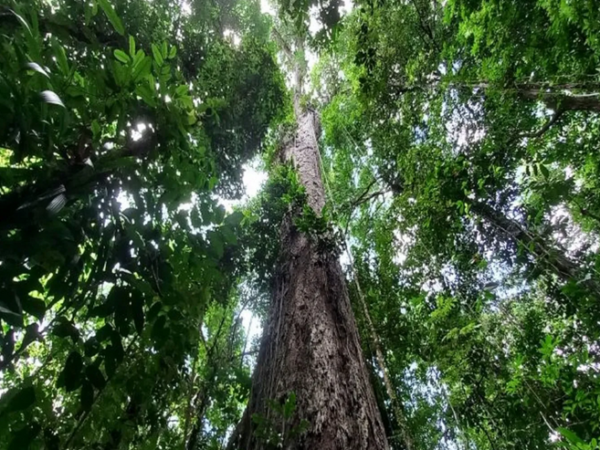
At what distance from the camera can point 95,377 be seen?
1.01 metres

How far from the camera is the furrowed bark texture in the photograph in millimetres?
1832

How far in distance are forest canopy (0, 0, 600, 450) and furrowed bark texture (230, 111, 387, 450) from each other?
1 cm

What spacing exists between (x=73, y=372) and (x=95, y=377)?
0.05 metres

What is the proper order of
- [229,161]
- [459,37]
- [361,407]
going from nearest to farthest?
[361,407] → [459,37] → [229,161]

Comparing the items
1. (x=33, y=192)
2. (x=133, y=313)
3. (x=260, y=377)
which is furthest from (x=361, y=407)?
(x=33, y=192)

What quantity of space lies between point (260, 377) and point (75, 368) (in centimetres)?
158

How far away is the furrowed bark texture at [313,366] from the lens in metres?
1.83

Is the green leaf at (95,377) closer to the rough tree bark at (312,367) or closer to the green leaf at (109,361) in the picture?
the green leaf at (109,361)

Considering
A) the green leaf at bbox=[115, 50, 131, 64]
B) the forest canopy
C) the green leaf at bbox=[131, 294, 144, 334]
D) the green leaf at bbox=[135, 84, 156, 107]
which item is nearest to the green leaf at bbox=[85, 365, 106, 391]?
the forest canopy

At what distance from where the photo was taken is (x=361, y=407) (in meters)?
2.04

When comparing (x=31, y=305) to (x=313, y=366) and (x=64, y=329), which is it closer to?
(x=64, y=329)

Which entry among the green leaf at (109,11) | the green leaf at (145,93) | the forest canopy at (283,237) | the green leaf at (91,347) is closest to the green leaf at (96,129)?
the forest canopy at (283,237)

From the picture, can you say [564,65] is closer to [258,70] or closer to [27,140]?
[258,70]

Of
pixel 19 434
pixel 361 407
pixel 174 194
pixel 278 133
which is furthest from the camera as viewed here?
pixel 278 133
